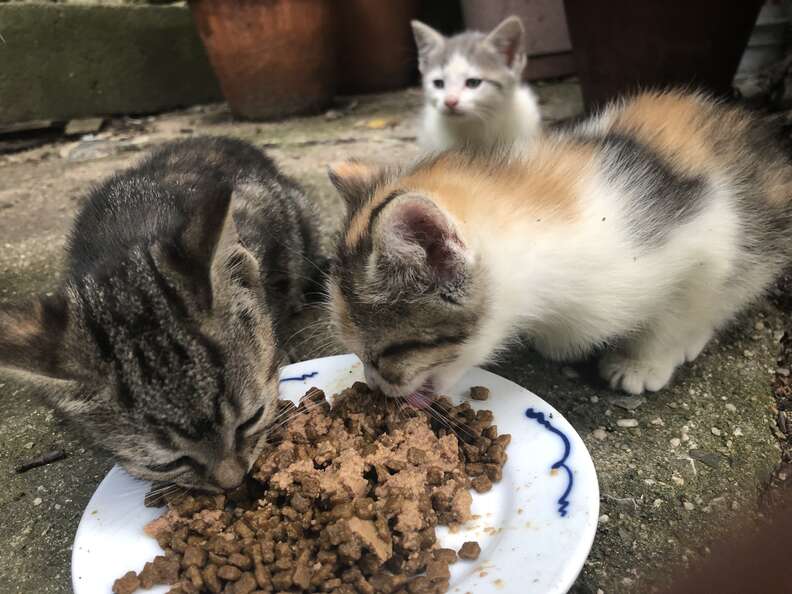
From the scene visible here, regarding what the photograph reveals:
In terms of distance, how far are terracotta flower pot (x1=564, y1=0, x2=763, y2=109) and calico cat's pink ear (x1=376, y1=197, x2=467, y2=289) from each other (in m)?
2.32

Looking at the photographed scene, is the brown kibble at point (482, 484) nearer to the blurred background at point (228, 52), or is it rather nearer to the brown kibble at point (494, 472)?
the brown kibble at point (494, 472)

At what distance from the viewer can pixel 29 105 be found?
4930 millimetres

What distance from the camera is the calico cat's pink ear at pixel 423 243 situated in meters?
1.39

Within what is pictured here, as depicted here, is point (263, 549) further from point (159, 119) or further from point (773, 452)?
point (159, 119)

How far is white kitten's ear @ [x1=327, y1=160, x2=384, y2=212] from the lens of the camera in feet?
5.92

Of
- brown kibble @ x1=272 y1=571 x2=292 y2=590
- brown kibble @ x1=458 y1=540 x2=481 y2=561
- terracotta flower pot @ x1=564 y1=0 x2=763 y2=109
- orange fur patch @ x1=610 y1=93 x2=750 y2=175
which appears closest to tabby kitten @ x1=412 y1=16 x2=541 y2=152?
terracotta flower pot @ x1=564 y1=0 x2=763 y2=109

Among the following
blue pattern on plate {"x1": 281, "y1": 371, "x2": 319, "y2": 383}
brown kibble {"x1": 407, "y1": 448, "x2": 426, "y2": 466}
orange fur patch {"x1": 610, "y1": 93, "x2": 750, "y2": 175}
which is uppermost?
orange fur patch {"x1": 610, "y1": 93, "x2": 750, "y2": 175}

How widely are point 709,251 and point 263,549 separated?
1.39m

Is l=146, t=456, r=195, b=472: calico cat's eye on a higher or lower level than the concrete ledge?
lower

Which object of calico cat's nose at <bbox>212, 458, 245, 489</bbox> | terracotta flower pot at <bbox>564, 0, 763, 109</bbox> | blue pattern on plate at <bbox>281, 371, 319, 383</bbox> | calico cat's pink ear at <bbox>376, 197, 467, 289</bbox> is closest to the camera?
calico cat's pink ear at <bbox>376, 197, 467, 289</bbox>

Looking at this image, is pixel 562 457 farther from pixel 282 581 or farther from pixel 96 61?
pixel 96 61

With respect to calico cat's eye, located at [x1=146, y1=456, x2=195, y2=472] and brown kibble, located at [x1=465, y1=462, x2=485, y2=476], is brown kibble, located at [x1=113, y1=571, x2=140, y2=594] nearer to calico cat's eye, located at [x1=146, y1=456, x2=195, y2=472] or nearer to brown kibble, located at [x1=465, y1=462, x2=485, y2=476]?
calico cat's eye, located at [x1=146, y1=456, x2=195, y2=472]

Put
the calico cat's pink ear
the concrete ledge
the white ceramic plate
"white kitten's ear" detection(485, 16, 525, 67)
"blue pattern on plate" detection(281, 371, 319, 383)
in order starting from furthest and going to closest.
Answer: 1. the concrete ledge
2. "white kitten's ear" detection(485, 16, 525, 67)
3. "blue pattern on plate" detection(281, 371, 319, 383)
4. the calico cat's pink ear
5. the white ceramic plate

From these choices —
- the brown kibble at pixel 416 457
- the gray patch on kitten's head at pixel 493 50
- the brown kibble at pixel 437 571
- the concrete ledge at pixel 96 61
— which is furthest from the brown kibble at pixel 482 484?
the concrete ledge at pixel 96 61
